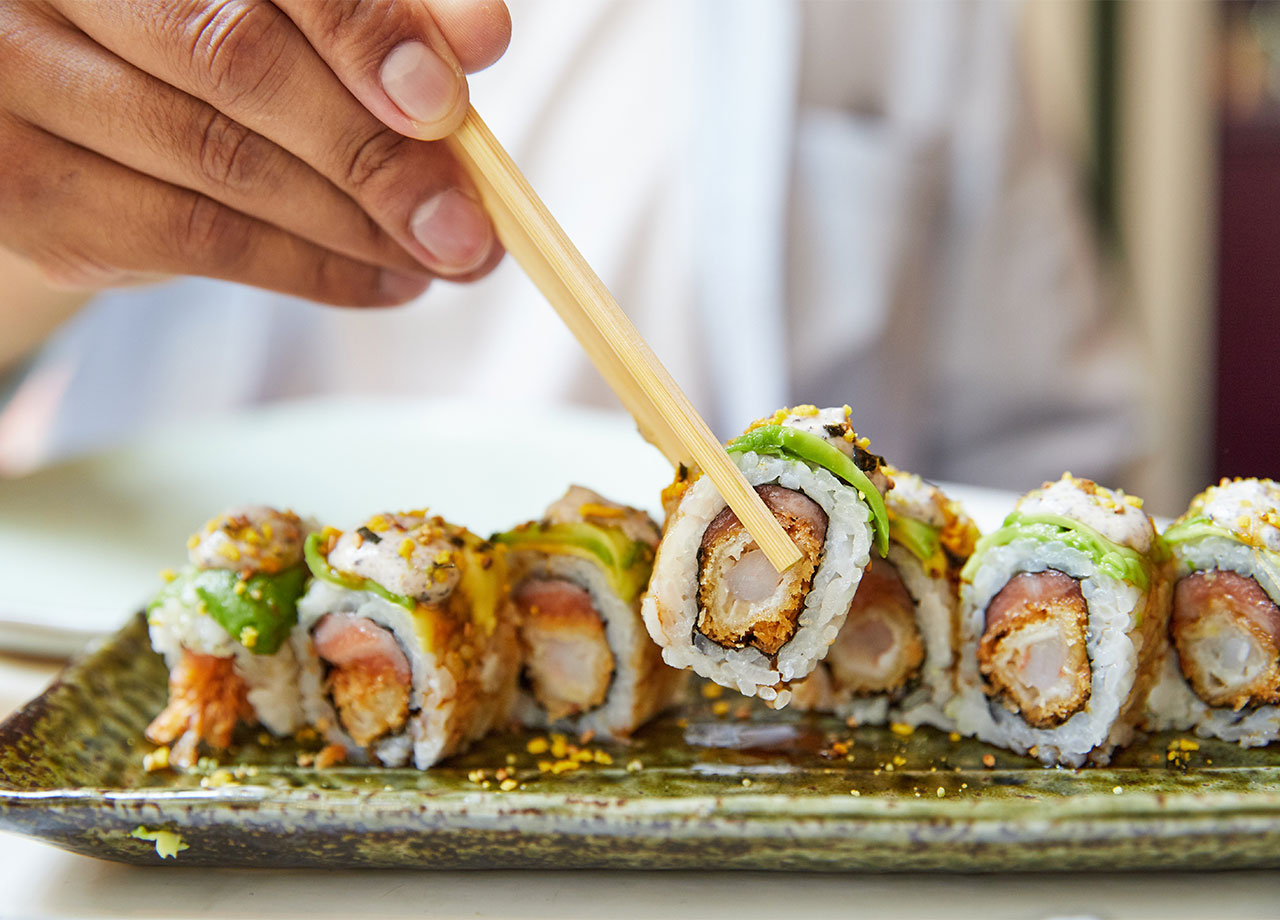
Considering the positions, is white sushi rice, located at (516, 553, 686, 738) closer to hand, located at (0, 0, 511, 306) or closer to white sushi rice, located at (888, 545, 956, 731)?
white sushi rice, located at (888, 545, 956, 731)

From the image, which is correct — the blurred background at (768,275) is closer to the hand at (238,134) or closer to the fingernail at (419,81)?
the hand at (238,134)

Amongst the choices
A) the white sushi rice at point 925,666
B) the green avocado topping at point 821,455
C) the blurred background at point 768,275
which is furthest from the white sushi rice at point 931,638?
the blurred background at point 768,275

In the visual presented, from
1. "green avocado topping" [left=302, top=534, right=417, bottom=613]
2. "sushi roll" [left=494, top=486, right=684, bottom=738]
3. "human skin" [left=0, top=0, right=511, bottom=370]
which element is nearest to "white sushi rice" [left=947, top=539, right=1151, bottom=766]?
"sushi roll" [left=494, top=486, right=684, bottom=738]

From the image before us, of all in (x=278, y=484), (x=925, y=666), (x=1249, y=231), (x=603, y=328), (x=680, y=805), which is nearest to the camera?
(x=680, y=805)

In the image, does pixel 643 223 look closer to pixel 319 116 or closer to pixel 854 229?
pixel 854 229

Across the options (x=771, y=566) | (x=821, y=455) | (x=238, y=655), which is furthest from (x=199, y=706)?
(x=821, y=455)

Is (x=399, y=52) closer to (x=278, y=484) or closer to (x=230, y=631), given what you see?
(x=230, y=631)
